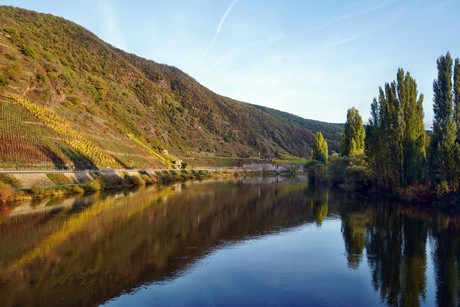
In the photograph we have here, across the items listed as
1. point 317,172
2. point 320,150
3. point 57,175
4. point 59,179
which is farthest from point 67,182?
point 320,150

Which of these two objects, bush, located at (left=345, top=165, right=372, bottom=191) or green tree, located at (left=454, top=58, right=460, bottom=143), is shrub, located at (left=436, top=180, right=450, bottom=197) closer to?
green tree, located at (left=454, top=58, right=460, bottom=143)

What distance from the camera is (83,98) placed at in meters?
101

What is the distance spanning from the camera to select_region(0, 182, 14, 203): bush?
38.4 metres

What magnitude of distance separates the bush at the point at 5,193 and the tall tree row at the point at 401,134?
4473 centimetres

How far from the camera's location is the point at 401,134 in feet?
Result: 155

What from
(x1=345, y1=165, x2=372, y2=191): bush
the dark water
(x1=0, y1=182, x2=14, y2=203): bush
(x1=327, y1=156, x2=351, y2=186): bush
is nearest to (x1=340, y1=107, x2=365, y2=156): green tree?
(x1=327, y1=156, x2=351, y2=186): bush

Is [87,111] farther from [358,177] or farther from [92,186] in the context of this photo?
[358,177]

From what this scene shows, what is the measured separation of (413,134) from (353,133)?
31.8m

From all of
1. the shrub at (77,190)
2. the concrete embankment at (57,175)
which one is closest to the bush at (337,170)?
the concrete embankment at (57,175)

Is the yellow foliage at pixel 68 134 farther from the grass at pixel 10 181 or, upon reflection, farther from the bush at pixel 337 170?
the bush at pixel 337 170

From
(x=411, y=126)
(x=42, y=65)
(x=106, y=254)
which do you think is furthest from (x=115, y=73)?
(x=106, y=254)

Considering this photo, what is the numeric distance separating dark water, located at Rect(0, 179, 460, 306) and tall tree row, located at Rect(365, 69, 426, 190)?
944cm

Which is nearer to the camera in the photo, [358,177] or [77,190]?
[77,190]

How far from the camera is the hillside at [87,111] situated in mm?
60591
